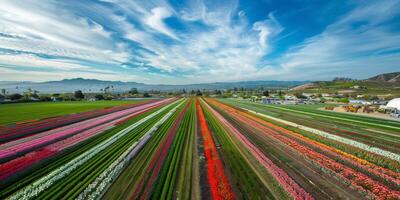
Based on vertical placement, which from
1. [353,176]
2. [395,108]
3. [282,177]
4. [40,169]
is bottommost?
[353,176]

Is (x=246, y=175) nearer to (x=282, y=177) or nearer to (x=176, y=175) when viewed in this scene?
(x=282, y=177)

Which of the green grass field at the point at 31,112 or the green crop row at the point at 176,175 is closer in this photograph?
the green crop row at the point at 176,175

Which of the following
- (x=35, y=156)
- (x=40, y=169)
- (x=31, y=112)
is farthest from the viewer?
(x=31, y=112)

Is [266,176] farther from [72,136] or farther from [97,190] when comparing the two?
[72,136]

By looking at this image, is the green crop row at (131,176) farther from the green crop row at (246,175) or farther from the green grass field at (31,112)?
the green grass field at (31,112)

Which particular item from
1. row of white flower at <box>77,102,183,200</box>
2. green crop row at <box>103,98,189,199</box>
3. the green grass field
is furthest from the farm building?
the green grass field

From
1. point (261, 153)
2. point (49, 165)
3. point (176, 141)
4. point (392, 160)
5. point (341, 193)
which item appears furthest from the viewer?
point (176, 141)

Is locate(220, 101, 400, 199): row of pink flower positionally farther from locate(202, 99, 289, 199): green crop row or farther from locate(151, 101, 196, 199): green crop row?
locate(151, 101, 196, 199): green crop row

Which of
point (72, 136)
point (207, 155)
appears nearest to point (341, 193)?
point (207, 155)

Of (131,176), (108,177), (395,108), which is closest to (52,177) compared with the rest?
(108,177)

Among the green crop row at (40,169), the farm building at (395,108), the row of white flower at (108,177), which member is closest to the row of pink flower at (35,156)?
the green crop row at (40,169)

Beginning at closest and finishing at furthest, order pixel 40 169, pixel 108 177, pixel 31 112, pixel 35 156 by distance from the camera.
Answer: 1. pixel 108 177
2. pixel 40 169
3. pixel 35 156
4. pixel 31 112
